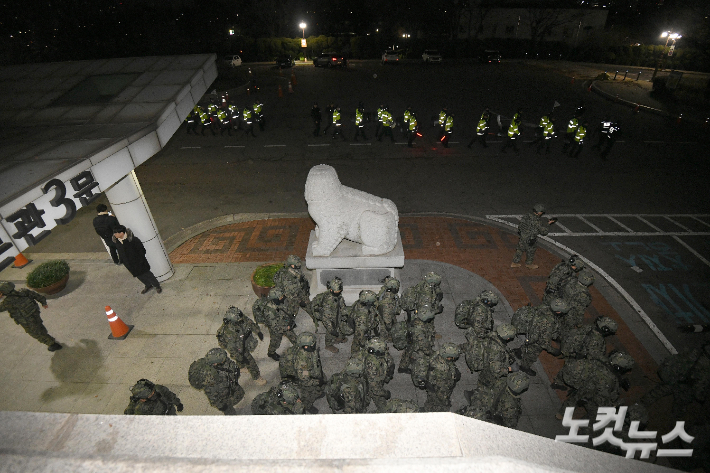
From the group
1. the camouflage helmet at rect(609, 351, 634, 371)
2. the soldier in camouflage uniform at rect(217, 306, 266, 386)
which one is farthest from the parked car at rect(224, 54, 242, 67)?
the camouflage helmet at rect(609, 351, 634, 371)

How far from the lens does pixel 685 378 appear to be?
4.81 m

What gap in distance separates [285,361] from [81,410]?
3.48 m

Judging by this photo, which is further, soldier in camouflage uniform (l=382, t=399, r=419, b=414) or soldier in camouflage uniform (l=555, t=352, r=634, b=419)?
soldier in camouflage uniform (l=555, t=352, r=634, b=419)

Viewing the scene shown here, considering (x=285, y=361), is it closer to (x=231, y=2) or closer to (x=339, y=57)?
(x=339, y=57)

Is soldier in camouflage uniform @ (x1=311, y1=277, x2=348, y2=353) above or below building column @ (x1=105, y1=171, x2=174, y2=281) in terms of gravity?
below

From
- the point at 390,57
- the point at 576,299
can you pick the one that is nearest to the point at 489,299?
the point at 576,299

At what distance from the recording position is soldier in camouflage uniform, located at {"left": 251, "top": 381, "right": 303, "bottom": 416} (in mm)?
4297

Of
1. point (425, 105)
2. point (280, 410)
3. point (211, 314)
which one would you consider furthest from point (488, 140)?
point (280, 410)

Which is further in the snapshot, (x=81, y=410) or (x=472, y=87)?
(x=472, y=87)

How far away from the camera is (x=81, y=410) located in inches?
217

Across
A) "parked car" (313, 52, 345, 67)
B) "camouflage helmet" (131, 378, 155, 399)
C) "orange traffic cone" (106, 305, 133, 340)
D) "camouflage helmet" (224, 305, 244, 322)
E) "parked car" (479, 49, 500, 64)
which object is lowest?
"orange traffic cone" (106, 305, 133, 340)

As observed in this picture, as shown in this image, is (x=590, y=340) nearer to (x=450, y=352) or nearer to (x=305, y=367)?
(x=450, y=352)

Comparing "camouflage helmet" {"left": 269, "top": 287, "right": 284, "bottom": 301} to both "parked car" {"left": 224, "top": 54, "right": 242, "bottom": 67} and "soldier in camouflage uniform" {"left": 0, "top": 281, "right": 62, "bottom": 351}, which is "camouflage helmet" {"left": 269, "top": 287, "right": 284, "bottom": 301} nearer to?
"soldier in camouflage uniform" {"left": 0, "top": 281, "right": 62, "bottom": 351}

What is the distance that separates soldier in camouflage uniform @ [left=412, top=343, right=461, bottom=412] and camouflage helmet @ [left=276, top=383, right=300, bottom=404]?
1815 mm
